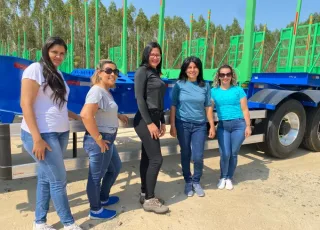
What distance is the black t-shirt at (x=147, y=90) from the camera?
2.67 m

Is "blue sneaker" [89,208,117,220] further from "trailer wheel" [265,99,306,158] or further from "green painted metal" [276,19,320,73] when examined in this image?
"green painted metal" [276,19,320,73]

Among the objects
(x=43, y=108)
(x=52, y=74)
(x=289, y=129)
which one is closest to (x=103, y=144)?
(x=43, y=108)

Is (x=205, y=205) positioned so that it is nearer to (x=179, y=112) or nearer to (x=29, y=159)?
(x=179, y=112)

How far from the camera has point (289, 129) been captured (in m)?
5.12

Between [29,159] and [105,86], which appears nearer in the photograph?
[105,86]

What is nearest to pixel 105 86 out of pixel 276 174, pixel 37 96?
pixel 37 96

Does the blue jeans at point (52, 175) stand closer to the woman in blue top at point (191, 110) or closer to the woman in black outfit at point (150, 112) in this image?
the woman in black outfit at point (150, 112)

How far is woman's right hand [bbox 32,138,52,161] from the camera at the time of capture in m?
2.11

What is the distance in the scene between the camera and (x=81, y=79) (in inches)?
159

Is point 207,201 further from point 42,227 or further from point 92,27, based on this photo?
point 92,27

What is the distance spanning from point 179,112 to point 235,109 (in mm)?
770

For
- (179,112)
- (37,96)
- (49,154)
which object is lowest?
(49,154)

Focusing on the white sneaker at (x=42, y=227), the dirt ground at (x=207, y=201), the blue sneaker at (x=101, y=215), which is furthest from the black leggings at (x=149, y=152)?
the white sneaker at (x=42, y=227)

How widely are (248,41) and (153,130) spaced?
110 inches
